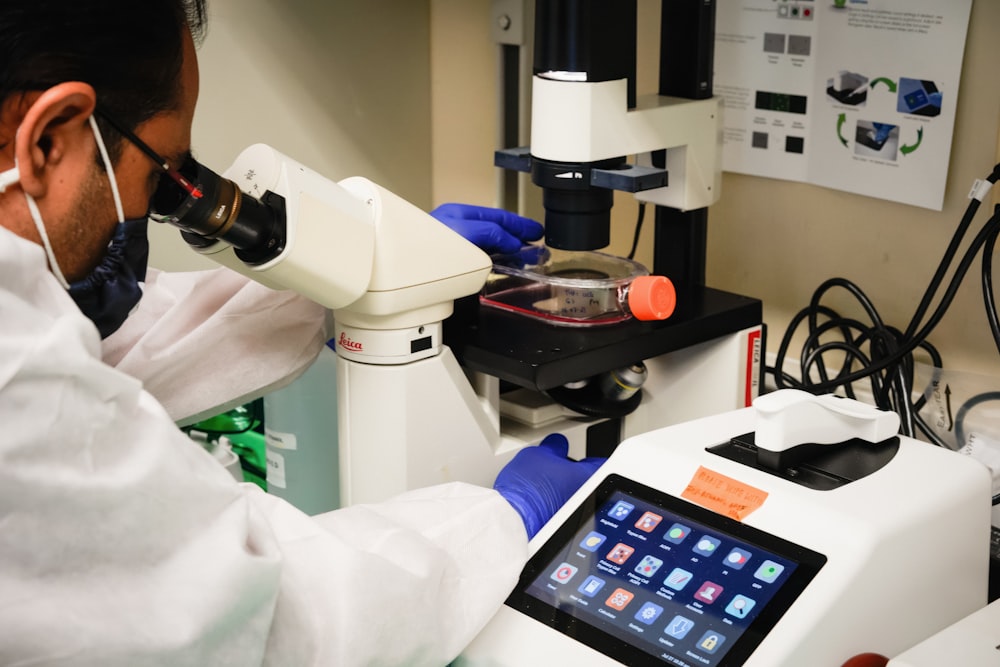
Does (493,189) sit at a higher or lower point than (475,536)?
higher

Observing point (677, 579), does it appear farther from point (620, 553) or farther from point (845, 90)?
point (845, 90)

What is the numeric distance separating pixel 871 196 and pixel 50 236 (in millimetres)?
989

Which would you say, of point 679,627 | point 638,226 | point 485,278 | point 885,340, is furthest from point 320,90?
point 679,627

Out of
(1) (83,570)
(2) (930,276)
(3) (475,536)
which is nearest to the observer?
(1) (83,570)

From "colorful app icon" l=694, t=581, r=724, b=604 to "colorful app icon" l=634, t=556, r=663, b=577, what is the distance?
4 centimetres

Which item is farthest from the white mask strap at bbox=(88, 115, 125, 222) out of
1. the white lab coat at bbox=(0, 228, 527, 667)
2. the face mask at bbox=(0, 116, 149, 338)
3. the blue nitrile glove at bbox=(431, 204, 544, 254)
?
the blue nitrile glove at bbox=(431, 204, 544, 254)

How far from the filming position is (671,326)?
1.15 metres

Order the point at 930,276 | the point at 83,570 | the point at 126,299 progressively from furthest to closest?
the point at 930,276
the point at 126,299
the point at 83,570

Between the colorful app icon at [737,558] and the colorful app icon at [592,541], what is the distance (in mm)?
110

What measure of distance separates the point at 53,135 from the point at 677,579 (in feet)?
1.89

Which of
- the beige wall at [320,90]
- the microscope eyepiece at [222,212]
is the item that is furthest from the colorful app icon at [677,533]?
the beige wall at [320,90]

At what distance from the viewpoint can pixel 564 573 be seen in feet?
2.97

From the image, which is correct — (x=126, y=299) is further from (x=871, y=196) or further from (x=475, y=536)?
(x=871, y=196)

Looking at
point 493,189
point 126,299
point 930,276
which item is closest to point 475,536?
point 126,299
